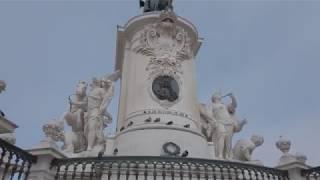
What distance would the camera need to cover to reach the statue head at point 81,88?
16.4m

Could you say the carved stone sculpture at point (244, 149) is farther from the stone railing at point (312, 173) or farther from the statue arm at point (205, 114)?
the stone railing at point (312, 173)

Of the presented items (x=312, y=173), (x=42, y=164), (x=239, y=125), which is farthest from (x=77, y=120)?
(x=312, y=173)

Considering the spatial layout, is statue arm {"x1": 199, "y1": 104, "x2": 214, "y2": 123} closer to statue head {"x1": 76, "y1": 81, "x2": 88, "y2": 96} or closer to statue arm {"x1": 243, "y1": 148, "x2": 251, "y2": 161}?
statue arm {"x1": 243, "y1": 148, "x2": 251, "y2": 161}

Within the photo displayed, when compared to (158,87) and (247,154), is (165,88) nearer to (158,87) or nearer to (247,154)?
(158,87)

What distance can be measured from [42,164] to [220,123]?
339 inches

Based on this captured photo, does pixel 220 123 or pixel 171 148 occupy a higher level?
pixel 220 123

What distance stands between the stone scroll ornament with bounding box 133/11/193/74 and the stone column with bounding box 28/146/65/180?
24.2 ft

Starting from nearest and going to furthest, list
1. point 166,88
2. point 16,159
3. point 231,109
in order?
point 16,159
point 166,88
point 231,109

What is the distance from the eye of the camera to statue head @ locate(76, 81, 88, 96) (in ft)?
53.8

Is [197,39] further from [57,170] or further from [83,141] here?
[57,170]

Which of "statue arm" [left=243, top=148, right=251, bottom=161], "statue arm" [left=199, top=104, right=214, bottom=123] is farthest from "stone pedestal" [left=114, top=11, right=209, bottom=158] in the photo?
"statue arm" [left=243, top=148, right=251, bottom=161]

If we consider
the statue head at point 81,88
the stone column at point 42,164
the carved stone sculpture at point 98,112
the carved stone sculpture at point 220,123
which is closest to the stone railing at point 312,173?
the stone column at point 42,164

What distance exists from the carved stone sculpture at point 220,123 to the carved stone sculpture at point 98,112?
362 cm

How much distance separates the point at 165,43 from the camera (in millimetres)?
15883
